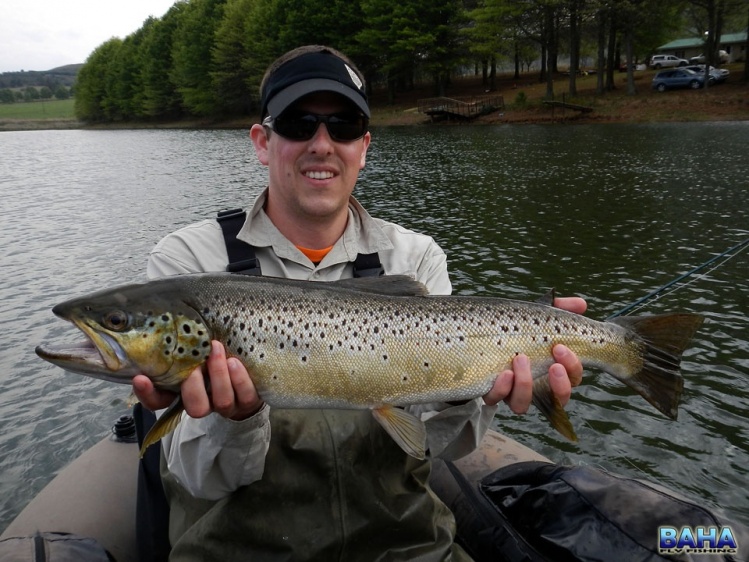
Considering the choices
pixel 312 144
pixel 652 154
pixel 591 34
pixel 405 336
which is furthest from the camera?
pixel 591 34

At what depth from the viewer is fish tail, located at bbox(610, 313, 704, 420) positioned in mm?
3289

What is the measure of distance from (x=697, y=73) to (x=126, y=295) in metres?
51.5

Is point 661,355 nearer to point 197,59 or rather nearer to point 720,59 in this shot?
point 720,59

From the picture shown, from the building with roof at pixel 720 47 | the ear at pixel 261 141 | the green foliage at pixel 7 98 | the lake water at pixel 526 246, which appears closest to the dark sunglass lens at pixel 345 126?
the ear at pixel 261 141

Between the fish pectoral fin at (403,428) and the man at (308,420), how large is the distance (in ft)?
0.66

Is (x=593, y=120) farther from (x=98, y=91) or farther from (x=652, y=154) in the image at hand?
(x=98, y=91)

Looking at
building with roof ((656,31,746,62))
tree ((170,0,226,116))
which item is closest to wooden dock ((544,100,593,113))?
building with roof ((656,31,746,62))

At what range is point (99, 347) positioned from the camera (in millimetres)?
2752

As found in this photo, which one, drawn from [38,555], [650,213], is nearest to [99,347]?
[38,555]

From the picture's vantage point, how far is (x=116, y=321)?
2.78 meters

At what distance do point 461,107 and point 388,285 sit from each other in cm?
4969

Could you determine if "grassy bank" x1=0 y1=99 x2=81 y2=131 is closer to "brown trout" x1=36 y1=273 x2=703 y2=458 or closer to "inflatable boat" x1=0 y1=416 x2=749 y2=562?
"inflatable boat" x1=0 y1=416 x2=749 y2=562

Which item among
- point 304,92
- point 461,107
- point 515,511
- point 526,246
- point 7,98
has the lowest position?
point 526,246

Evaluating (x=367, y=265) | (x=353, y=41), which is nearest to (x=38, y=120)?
(x=353, y=41)
